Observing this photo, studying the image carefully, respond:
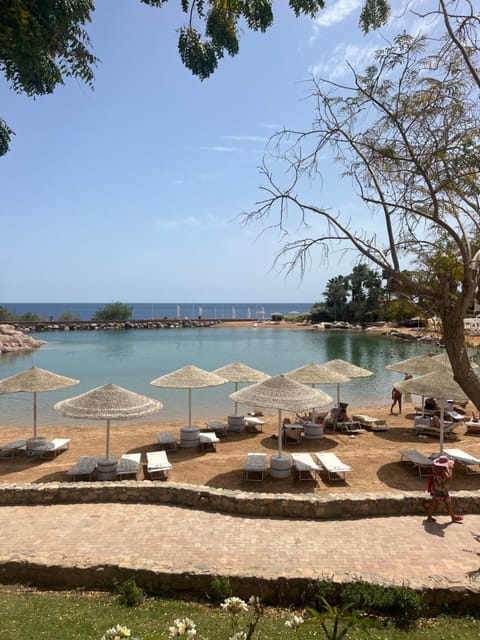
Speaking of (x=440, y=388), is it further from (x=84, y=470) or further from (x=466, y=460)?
(x=84, y=470)

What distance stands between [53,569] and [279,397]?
5.51 meters

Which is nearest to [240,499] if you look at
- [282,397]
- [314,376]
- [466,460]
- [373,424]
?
[282,397]

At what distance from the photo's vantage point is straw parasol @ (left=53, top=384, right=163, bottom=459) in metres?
9.53

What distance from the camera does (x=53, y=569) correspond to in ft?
19.8

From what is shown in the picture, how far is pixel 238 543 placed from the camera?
22.4 feet

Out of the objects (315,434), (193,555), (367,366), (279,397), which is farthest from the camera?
(367,366)

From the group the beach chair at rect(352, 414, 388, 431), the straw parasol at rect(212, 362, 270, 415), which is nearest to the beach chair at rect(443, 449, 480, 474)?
the beach chair at rect(352, 414, 388, 431)

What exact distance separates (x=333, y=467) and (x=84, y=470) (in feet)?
18.3

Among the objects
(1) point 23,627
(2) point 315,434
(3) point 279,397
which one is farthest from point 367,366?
(1) point 23,627

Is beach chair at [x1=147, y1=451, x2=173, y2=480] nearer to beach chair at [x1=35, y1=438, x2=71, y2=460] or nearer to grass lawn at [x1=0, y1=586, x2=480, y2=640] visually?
beach chair at [x1=35, y1=438, x2=71, y2=460]

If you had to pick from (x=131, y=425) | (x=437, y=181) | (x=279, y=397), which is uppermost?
(x=437, y=181)

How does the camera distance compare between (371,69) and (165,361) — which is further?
(165,361)

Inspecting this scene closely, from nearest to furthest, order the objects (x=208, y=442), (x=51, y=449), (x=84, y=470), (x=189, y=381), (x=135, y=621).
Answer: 1. (x=135, y=621)
2. (x=84, y=470)
3. (x=51, y=449)
4. (x=208, y=442)
5. (x=189, y=381)

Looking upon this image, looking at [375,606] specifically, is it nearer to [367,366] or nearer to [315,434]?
[315,434]
